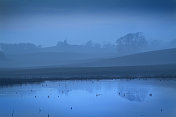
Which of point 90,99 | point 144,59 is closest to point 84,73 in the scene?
point 90,99

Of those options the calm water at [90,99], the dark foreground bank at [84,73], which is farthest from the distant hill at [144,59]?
the calm water at [90,99]

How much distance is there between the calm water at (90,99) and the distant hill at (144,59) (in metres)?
0.28

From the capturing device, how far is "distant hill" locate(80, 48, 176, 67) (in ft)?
15.0

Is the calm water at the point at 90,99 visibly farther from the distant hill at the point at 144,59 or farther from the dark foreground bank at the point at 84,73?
the distant hill at the point at 144,59

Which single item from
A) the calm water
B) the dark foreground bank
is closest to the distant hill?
the dark foreground bank

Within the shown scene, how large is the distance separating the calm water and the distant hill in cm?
28

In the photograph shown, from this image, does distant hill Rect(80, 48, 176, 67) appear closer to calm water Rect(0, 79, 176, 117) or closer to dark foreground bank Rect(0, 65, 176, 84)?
dark foreground bank Rect(0, 65, 176, 84)

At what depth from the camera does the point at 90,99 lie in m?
4.45

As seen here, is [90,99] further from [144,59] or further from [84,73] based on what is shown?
[144,59]

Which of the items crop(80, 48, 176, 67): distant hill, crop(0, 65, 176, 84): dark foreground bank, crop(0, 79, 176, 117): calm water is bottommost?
crop(0, 79, 176, 117): calm water

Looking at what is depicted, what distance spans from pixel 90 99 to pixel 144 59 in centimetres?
101

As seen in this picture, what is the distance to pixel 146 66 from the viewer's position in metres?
4.61

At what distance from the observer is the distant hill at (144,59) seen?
4578 mm

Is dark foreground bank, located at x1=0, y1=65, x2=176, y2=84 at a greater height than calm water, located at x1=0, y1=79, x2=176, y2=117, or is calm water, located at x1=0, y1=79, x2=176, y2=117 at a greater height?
dark foreground bank, located at x1=0, y1=65, x2=176, y2=84
